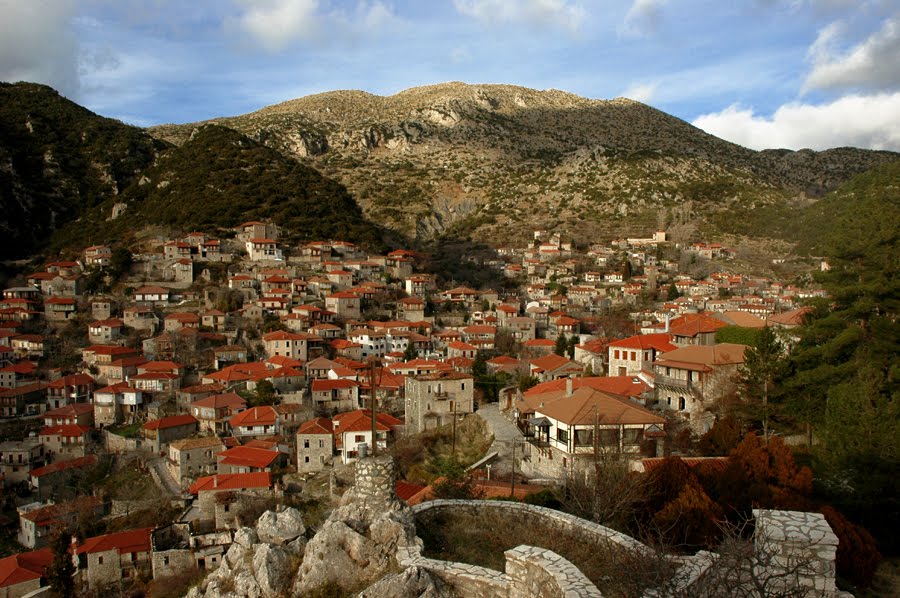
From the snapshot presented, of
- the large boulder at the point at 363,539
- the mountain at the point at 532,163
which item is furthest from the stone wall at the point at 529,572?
the mountain at the point at 532,163

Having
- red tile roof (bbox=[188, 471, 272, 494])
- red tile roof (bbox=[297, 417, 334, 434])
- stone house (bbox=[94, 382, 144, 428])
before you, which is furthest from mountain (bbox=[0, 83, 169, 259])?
red tile roof (bbox=[188, 471, 272, 494])

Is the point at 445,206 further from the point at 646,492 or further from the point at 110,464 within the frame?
the point at 646,492

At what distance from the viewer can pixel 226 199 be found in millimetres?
62250

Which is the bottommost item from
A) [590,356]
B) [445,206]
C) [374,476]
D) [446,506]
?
[590,356]

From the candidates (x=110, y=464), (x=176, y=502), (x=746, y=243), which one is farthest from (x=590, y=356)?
(x=746, y=243)

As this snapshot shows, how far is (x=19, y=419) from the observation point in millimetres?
32469

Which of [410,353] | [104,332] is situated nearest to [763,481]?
[410,353]

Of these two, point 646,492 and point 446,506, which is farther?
point 646,492

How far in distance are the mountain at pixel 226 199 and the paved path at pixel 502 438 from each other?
36194 millimetres

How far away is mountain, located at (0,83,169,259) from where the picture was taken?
209 ft

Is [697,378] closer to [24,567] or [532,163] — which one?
[24,567]

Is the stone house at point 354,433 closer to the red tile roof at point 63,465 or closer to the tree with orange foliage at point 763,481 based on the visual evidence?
the red tile roof at point 63,465

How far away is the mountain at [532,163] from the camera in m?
77.4

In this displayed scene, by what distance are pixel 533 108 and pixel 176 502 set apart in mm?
114148
